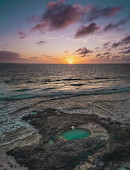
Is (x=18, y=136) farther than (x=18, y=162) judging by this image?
Yes

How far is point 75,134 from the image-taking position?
9766 mm

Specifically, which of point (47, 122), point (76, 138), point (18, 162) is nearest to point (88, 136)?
point (76, 138)

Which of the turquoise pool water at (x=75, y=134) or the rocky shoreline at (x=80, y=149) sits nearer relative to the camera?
the rocky shoreline at (x=80, y=149)

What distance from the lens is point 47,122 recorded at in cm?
1199

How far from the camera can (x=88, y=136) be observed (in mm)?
9430

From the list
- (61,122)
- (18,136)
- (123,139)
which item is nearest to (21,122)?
(18,136)

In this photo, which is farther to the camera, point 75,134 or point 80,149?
point 75,134

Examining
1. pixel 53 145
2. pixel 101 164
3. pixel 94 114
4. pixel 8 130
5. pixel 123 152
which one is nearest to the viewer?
pixel 101 164

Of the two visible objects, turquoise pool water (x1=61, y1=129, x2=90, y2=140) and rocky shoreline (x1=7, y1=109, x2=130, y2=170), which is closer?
rocky shoreline (x1=7, y1=109, x2=130, y2=170)

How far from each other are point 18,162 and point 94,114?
9.32 metres

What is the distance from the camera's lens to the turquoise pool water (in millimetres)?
9352

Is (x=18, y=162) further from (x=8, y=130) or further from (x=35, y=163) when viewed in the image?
(x=8, y=130)

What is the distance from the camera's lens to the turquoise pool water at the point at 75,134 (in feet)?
30.7

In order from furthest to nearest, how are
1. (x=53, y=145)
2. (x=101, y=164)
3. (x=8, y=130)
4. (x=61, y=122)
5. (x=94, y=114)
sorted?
(x=94, y=114) < (x=61, y=122) < (x=8, y=130) < (x=53, y=145) < (x=101, y=164)
